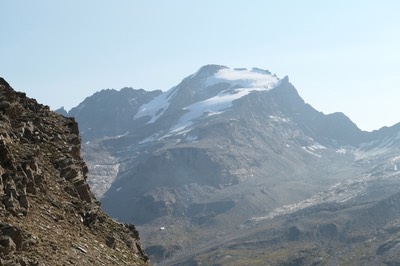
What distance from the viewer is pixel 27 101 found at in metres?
41.7

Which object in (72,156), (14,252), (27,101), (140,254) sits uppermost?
(27,101)

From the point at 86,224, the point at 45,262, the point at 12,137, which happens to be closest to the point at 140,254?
the point at 86,224

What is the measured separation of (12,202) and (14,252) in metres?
3.86

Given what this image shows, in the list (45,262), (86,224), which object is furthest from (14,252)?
(86,224)

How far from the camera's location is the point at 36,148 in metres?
34.0

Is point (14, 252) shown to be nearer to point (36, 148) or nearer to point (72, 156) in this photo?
point (36, 148)

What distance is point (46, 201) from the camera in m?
30.2

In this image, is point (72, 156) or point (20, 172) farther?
point (72, 156)

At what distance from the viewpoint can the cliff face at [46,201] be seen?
2431 cm

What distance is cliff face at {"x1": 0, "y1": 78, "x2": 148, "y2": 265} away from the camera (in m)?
24.3

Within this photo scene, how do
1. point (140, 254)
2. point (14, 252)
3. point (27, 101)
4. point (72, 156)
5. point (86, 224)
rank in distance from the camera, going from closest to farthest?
point (14, 252)
point (86, 224)
point (140, 254)
point (72, 156)
point (27, 101)

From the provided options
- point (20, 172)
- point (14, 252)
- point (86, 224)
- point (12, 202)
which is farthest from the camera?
point (86, 224)

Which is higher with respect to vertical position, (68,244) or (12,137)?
(12,137)

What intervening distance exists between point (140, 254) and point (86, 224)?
5684 mm
